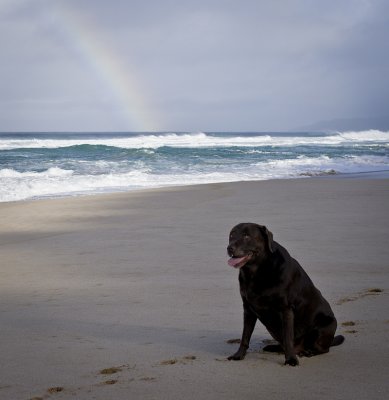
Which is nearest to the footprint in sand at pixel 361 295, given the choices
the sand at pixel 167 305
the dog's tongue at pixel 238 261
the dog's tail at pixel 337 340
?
the sand at pixel 167 305

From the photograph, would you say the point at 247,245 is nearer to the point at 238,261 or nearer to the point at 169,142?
the point at 238,261

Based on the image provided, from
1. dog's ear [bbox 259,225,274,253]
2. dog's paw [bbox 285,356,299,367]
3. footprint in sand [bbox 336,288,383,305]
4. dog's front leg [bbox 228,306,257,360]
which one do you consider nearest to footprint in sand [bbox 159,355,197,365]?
dog's front leg [bbox 228,306,257,360]

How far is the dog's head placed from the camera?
382 cm

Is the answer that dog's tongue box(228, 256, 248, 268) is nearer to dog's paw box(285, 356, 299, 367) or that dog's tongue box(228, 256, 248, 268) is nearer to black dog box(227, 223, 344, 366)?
black dog box(227, 223, 344, 366)

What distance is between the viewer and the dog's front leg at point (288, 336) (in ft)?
12.7

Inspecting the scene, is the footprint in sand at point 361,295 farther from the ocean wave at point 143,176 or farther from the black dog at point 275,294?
the ocean wave at point 143,176

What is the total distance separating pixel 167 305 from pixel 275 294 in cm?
186

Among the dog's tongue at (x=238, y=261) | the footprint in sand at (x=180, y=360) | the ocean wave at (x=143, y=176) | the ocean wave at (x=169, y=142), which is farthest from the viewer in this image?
the ocean wave at (x=169, y=142)

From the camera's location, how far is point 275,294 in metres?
3.83

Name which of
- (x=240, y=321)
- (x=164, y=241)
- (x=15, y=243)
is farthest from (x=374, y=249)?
(x=15, y=243)

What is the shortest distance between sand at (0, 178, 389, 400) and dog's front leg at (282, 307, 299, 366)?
7cm

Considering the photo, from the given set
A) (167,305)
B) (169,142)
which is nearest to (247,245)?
(167,305)

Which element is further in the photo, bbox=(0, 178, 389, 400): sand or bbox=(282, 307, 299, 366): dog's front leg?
bbox=(282, 307, 299, 366): dog's front leg

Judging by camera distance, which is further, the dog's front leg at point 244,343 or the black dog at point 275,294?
the dog's front leg at point 244,343
